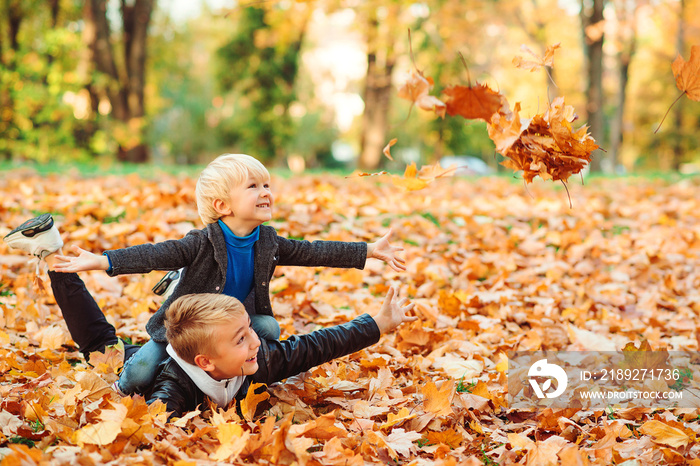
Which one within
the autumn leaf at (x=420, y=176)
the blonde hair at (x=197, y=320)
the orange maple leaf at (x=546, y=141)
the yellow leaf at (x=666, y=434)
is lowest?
the yellow leaf at (x=666, y=434)

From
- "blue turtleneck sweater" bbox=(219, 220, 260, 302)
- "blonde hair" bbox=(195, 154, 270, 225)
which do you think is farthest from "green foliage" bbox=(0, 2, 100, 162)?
"blue turtleneck sweater" bbox=(219, 220, 260, 302)

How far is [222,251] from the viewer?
2.35 meters

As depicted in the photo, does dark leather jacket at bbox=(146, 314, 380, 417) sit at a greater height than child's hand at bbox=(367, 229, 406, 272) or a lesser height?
lesser

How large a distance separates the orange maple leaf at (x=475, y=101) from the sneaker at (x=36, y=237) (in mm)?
1706

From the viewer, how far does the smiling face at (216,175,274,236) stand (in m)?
2.32

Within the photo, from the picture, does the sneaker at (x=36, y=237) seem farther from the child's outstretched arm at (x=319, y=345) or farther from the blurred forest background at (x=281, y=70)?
the blurred forest background at (x=281, y=70)

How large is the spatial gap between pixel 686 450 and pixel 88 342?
243cm

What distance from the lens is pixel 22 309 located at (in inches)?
120

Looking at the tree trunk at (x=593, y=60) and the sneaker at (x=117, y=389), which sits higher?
the tree trunk at (x=593, y=60)

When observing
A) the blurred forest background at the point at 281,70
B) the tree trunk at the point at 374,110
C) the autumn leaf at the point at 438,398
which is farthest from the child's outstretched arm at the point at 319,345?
the tree trunk at the point at 374,110

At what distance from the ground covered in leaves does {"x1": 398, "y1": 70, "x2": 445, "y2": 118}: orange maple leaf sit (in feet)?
3.63

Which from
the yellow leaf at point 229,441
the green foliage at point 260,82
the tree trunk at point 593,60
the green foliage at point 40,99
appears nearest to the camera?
the yellow leaf at point 229,441

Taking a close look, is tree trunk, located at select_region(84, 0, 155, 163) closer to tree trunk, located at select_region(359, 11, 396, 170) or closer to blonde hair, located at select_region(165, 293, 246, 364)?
tree trunk, located at select_region(359, 11, 396, 170)

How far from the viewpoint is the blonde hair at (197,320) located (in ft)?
6.84
